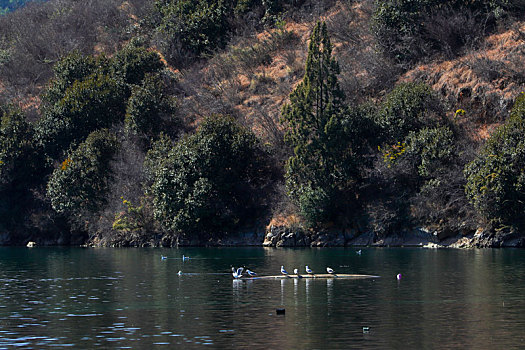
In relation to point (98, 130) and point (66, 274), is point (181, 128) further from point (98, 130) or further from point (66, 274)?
point (66, 274)

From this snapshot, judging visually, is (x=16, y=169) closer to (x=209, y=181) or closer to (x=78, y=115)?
(x=78, y=115)

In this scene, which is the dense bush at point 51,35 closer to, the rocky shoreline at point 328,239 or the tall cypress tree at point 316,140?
the rocky shoreline at point 328,239

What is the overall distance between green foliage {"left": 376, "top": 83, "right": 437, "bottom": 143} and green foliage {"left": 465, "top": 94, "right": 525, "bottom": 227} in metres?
10.2

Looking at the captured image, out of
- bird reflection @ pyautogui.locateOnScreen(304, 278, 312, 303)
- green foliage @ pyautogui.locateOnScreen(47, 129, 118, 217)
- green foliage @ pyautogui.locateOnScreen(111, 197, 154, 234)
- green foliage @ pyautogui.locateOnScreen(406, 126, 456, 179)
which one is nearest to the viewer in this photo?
bird reflection @ pyautogui.locateOnScreen(304, 278, 312, 303)

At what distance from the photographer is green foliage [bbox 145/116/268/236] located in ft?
245

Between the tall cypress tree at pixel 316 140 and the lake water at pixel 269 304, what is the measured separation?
12.4 metres

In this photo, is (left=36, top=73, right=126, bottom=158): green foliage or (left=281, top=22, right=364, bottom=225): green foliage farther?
(left=36, top=73, right=126, bottom=158): green foliage

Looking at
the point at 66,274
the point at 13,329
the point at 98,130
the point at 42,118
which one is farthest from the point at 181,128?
the point at 13,329

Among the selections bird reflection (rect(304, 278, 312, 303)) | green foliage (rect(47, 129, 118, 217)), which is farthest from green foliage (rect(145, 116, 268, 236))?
bird reflection (rect(304, 278, 312, 303))

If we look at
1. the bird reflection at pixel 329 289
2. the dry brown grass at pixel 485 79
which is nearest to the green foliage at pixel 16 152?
the dry brown grass at pixel 485 79

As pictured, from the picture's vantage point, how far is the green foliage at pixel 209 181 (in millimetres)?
74562

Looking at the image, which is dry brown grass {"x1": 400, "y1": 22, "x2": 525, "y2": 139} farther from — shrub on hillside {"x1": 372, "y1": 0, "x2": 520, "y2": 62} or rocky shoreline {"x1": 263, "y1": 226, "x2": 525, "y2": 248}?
rocky shoreline {"x1": 263, "y1": 226, "x2": 525, "y2": 248}

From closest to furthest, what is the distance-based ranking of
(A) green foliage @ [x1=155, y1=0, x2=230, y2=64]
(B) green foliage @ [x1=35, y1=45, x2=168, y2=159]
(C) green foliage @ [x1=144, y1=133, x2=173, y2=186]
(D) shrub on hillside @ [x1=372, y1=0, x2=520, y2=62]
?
(C) green foliage @ [x1=144, y1=133, x2=173, y2=186], (D) shrub on hillside @ [x1=372, y1=0, x2=520, y2=62], (B) green foliage @ [x1=35, y1=45, x2=168, y2=159], (A) green foliage @ [x1=155, y1=0, x2=230, y2=64]

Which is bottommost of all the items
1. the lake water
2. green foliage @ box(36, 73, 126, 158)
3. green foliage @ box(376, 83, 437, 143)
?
the lake water
